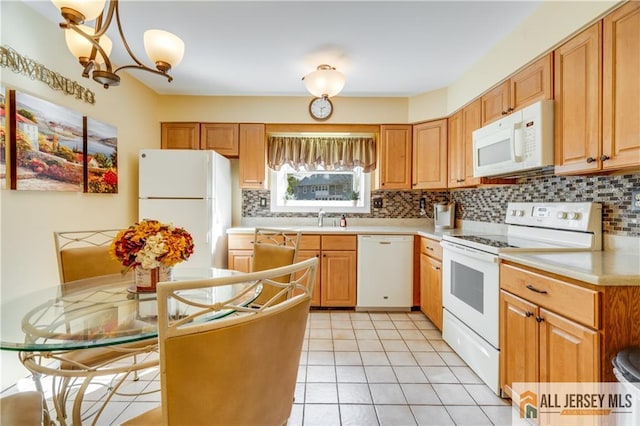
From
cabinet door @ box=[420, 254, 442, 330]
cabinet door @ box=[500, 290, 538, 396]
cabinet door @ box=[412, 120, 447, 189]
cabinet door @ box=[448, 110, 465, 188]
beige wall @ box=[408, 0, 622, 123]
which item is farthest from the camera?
cabinet door @ box=[412, 120, 447, 189]

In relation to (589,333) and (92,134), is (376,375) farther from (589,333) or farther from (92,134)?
(92,134)

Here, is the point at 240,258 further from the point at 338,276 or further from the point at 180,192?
the point at 338,276

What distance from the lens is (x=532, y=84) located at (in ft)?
6.52

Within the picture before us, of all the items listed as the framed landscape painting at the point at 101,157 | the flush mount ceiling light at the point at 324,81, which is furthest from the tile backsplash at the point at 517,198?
the flush mount ceiling light at the point at 324,81

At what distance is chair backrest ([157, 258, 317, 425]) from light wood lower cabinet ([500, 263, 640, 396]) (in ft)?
3.98

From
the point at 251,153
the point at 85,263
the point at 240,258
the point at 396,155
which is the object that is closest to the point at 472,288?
the point at 396,155

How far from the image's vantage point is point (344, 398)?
184 cm

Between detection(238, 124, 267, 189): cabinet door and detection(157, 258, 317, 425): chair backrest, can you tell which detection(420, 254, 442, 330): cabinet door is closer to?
detection(238, 124, 267, 189): cabinet door

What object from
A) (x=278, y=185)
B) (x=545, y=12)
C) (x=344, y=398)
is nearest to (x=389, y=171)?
(x=278, y=185)

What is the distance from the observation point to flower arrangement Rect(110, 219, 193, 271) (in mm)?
1354

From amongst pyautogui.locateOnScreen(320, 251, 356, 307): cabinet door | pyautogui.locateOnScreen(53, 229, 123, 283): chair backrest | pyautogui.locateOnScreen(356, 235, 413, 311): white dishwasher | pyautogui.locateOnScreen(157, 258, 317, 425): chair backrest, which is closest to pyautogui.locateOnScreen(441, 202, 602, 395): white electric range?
pyautogui.locateOnScreen(356, 235, 413, 311): white dishwasher

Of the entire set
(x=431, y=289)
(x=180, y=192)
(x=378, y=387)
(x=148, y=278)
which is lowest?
(x=378, y=387)

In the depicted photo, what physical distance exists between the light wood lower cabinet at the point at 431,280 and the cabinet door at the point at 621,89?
146cm

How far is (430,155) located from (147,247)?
9.45 ft
